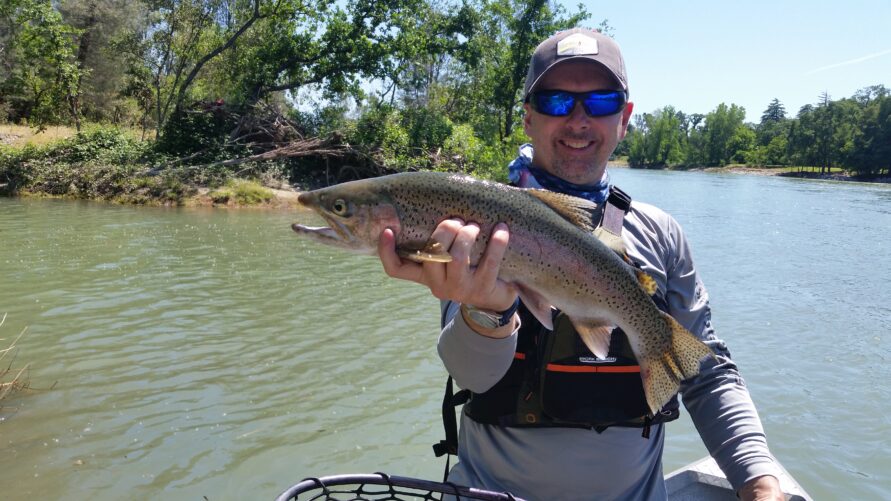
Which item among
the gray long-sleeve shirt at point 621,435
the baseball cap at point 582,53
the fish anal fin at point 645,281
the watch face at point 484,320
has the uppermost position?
the baseball cap at point 582,53

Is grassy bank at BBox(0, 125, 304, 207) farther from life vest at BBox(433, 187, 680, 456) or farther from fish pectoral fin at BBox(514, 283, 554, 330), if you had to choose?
fish pectoral fin at BBox(514, 283, 554, 330)

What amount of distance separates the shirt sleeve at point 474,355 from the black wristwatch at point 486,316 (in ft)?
0.15

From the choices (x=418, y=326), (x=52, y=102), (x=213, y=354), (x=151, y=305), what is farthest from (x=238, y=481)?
(x=52, y=102)

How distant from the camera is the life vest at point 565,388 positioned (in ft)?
7.75

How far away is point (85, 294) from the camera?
33.3 ft

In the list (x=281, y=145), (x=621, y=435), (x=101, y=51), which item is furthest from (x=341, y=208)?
(x=101, y=51)

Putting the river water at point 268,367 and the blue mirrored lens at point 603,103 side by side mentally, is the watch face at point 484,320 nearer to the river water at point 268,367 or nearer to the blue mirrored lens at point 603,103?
the blue mirrored lens at point 603,103

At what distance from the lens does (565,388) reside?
7.82 feet

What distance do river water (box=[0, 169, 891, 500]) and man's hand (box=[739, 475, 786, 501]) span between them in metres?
3.70

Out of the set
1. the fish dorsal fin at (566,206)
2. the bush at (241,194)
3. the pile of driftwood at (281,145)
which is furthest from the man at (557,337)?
the pile of driftwood at (281,145)

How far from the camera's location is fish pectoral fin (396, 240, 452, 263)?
216cm

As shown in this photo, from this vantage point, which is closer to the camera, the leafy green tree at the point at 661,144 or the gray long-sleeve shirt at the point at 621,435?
the gray long-sleeve shirt at the point at 621,435

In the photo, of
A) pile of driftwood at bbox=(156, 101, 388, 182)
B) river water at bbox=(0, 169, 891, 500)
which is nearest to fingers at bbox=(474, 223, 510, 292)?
river water at bbox=(0, 169, 891, 500)

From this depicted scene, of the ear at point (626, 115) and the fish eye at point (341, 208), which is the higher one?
the ear at point (626, 115)
